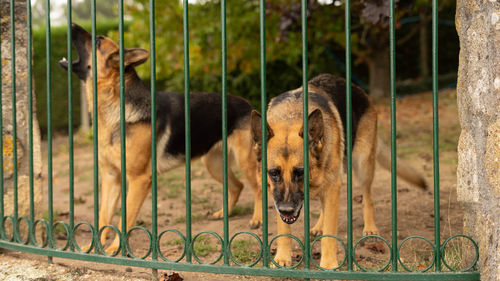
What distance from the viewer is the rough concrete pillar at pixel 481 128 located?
3232mm

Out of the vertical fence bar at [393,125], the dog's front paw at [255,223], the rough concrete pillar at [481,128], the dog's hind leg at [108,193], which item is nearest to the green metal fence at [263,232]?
the vertical fence bar at [393,125]

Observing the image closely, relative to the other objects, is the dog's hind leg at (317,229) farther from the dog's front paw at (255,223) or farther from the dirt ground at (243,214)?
the dog's front paw at (255,223)

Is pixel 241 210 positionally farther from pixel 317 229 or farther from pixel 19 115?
pixel 19 115

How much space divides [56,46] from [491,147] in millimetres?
13563

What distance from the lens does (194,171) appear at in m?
9.59

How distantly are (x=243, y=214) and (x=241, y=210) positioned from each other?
0.11 metres

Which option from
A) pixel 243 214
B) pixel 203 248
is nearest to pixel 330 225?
pixel 203 248

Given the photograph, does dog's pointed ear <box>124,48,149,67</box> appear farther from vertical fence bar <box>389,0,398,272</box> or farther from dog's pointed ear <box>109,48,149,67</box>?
vertical fence bar <box>389,0,398,272</box>

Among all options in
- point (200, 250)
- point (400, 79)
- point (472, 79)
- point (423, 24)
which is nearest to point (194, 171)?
point (200, 250)

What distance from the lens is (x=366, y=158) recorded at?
5.43 metres

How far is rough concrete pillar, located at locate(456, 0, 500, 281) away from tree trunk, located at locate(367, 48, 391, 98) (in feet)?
40.4

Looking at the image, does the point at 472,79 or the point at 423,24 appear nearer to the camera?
the point at 472,79

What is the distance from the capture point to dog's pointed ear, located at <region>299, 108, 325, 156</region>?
3.93m

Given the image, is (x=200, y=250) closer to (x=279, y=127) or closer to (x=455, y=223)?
(x=279, y=127)
